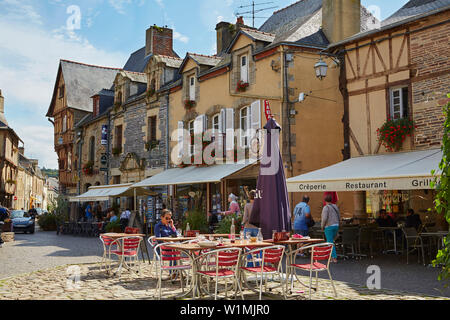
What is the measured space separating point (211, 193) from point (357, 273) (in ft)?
29.6

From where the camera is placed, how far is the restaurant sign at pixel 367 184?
832 centimetres

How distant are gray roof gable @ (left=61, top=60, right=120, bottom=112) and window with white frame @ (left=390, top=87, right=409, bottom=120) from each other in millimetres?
22326

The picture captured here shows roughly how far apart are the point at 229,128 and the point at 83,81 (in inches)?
757

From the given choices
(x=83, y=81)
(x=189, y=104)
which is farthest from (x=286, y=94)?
(x=83, y=81)

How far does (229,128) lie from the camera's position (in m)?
15.4

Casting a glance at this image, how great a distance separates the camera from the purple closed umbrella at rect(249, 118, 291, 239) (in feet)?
24.3

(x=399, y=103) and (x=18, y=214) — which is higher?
(x=399, y=103)

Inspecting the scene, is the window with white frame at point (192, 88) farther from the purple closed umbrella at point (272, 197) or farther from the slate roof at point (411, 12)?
the purple closed umbrella at point (272, 197)

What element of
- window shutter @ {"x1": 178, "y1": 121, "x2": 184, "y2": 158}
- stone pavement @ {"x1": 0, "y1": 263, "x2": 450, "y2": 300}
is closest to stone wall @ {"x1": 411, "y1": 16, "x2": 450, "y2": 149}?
stone pavement @ {"x1": 0, "y1": 263, "x2": 450, "y2": 300}

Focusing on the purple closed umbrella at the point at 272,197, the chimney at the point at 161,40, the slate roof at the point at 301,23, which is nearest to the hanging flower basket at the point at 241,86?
the slate roof at the point at 301,23

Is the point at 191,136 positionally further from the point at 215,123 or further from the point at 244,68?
the point at 244,68

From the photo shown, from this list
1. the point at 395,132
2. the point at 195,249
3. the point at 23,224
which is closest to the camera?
the point at 195,249
